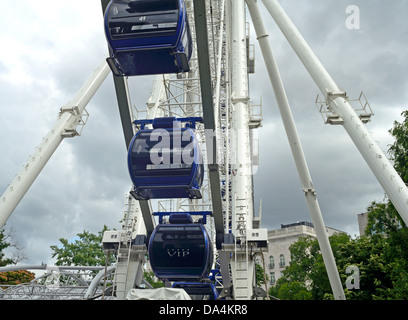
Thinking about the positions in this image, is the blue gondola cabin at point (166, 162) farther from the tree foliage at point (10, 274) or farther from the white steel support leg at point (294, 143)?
the tree foliage at point (10, 274)

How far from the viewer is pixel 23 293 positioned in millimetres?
35156

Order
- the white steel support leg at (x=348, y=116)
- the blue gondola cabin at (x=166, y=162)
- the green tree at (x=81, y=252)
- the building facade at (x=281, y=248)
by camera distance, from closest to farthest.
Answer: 1. the white steel support leg at (x=348, y=116)
2. the blue gondola cabin at (x=166, y=162)
3. the green tree at (x=81, y=252)
4. the building facade at (x=281, y=248)

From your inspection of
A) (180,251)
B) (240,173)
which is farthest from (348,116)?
(180,251)

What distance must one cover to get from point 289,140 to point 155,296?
34.7 feet

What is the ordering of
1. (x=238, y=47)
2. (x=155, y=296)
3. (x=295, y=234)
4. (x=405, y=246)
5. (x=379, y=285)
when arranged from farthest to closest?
(x=295, y=234)
(x=379, y=285)
(x=405, y=246)
(x=238, y=47)
(x=155, y=296)

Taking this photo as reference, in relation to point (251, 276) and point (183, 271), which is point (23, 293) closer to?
point (183, 271)

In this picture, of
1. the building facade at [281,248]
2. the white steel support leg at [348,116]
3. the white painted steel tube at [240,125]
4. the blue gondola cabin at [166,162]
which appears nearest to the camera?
the white steel support leg at [348,116]

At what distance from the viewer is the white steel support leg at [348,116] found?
37.6ft

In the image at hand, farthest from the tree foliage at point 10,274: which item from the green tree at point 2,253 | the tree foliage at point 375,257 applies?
the tree foliage at point 375,257

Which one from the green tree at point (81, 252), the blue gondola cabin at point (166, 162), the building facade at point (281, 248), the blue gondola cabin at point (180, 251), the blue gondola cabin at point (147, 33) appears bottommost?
the blue gondola cabin at point (180, 251)

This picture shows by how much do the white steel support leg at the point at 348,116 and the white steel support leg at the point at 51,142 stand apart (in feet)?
22.6

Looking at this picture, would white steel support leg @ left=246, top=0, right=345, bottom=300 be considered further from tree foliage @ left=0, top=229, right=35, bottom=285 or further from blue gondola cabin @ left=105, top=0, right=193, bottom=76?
tree foliage @ left=0, top=229, right=35, bottom=285

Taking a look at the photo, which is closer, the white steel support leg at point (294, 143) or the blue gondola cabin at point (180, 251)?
the blue gondola cabin at point (180, 251)
